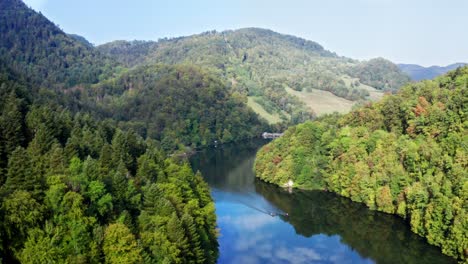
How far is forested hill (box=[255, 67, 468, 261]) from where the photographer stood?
250 ft

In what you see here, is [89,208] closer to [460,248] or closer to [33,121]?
[33,121]

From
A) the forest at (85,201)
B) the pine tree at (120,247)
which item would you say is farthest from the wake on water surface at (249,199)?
the pine tree at (120,247)

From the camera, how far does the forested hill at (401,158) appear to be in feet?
250

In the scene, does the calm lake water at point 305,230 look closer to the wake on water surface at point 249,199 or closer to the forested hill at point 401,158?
the wake on water surface at point 249,199

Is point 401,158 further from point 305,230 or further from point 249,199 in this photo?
point 249,199

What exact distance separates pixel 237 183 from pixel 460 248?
61.1 m

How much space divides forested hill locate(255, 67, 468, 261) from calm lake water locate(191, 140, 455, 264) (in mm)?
3230

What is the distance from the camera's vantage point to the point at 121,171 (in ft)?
191

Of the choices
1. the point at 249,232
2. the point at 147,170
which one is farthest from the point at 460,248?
the point at 147,170

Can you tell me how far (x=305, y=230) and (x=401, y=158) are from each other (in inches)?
1037

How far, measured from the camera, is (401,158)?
9631 cm

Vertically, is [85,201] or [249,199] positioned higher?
[85,201]

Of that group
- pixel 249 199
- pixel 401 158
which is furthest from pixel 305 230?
pixel 401 158

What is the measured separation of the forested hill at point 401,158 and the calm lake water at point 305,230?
323 cm
